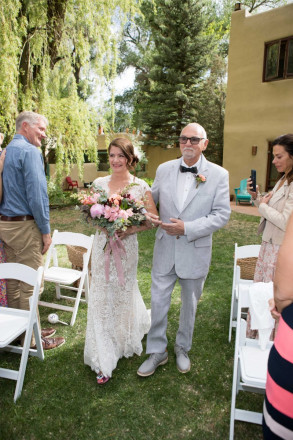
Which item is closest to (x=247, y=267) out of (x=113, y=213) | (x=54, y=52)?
(x=113, y=213)

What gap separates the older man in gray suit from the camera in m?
3.19

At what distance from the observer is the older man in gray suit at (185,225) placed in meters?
3.19

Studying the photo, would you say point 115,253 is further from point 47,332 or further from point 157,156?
point 157,156

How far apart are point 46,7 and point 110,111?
9.07 feet

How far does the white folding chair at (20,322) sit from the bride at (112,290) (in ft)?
1.77

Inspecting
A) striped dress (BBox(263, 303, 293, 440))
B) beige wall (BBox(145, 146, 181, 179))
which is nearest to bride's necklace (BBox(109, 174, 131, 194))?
striped dress (BBox(263, 303, 293, 440))

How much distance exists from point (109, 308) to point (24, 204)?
4.70ft

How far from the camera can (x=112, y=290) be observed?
11.3ft

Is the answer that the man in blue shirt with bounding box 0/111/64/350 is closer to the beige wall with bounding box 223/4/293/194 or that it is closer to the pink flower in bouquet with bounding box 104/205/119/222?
the pink flower in bouquet with bounding box 104/205/119/222

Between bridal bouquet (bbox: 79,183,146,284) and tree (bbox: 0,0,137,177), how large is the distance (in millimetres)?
4412

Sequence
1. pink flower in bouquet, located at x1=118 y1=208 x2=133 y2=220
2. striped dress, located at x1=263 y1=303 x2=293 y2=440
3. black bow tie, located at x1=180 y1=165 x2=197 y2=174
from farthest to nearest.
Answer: black bow tie, located at x1=180 y1=165 x2=197 y2=174 < pink flower in bouquet, located at x1=118 y1=208 x2=133 y2=220 < striped dress, located at x1=263 y1=303 x2=293 y2=440

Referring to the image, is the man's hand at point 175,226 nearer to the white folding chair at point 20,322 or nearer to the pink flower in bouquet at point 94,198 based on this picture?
the pink flower in bouquet at point 94,198

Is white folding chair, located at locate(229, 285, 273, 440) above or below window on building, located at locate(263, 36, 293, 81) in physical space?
below

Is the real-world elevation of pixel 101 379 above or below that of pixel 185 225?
below
